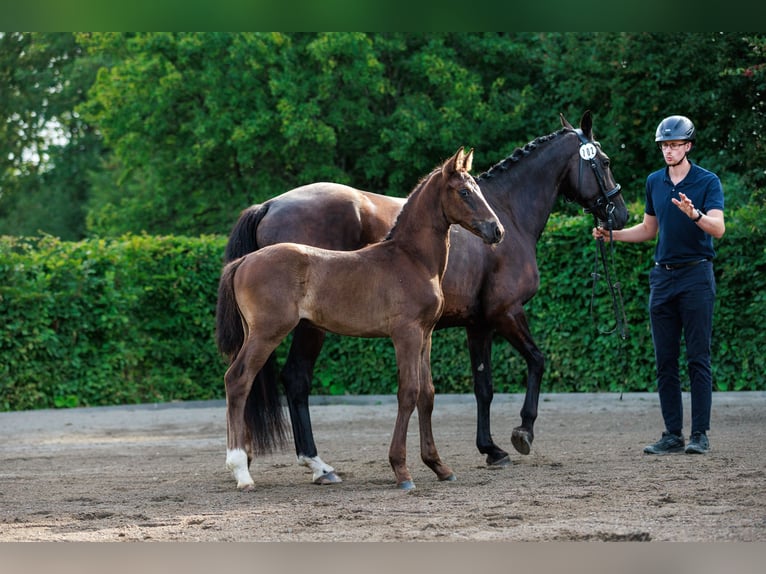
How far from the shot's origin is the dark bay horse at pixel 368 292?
267 inches

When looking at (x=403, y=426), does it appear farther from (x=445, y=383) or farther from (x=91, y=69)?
(x=91, y=69)

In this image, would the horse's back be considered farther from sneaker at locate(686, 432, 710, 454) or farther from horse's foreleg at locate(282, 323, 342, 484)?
sneaker at locate(686, 432, 710, 454)

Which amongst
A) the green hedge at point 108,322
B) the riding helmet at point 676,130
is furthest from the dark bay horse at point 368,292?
the green hedge at point 108,322

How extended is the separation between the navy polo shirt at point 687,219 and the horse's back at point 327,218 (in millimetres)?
2033

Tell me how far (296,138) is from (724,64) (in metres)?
8.49

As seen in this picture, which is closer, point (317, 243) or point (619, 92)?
point (317, 243)

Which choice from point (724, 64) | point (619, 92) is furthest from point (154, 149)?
point (724, 64)

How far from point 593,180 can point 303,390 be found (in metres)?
2.88

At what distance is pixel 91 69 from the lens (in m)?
30.1

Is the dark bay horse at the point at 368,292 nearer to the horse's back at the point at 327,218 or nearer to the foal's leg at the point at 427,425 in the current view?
the foal's leg at the point at 427,425

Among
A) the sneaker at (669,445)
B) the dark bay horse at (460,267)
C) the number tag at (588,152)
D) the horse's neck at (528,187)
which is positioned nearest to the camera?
the dark bay horse at (460,267)

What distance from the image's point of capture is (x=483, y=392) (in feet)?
26.7

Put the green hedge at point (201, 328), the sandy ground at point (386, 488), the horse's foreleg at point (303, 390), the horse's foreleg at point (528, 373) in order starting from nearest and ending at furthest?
the sandy ground at point (386, 488)
the horse's foreleg at point (303, 390)
the horse's foreleg at point (528, 373)
the green hedge at point (201, 328)

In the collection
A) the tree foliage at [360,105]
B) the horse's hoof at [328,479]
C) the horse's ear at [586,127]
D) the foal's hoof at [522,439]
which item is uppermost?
the tree foliage at [360,105]
